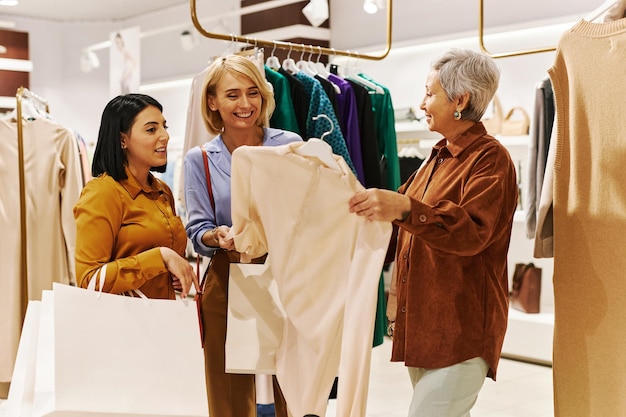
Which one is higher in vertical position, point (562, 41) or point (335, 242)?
point (562, 41)

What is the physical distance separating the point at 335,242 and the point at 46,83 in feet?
32.2

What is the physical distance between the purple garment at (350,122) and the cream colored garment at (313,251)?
5.13 feet

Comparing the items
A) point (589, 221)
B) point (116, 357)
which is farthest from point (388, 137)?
point (116, 357)

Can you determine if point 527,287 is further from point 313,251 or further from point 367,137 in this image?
point 313,251

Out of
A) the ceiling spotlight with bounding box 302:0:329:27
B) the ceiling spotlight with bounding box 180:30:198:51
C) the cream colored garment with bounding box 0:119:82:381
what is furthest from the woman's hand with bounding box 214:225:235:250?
the ceiling spotlight with bounding box 180:30:198:51

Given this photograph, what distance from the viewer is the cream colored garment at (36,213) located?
483 centimetres

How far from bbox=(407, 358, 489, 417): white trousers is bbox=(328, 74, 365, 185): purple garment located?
5.81 ft

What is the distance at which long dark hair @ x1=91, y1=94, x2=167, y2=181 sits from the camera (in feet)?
8.66

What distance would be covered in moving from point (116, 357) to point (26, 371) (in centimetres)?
29

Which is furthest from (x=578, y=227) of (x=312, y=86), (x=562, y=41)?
(x=312, y=86)

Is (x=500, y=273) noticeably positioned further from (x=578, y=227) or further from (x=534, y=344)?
(x=534, y=344)

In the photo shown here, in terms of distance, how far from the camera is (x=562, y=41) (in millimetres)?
2574

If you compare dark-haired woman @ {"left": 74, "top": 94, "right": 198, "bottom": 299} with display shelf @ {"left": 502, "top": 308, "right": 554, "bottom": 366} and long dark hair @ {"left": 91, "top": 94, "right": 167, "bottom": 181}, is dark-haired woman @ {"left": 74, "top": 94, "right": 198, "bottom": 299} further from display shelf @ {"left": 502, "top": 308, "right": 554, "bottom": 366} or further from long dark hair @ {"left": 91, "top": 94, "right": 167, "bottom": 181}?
display shelf @ {"left": 502, "top": 308, "right": 554, "bottom": 366}

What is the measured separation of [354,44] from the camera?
773 centimetres
